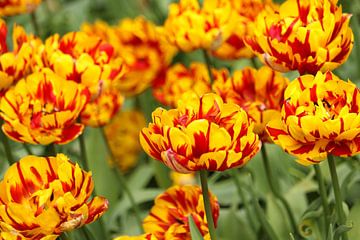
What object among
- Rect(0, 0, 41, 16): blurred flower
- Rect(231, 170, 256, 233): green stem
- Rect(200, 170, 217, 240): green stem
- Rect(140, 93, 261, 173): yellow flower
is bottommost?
Rect(231, 170, 256, 233): green stem

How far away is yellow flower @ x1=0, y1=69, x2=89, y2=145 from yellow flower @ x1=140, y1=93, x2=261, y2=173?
9.7 inches

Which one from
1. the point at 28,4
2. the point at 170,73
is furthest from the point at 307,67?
the point at 28,4

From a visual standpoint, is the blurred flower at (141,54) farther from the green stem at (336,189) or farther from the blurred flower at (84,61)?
the green stem at (336,189)

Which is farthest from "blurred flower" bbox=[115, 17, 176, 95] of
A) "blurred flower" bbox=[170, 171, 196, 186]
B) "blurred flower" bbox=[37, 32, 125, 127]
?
"blurred flower" bbox=[37, 32, 125, 127]

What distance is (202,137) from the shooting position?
1188 mm

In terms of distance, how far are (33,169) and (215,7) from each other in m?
0.67

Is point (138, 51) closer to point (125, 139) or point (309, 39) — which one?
point (125, 139)

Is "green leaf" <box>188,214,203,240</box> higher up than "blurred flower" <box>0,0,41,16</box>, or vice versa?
"blurred flower" <box>0,0,41,16</box>

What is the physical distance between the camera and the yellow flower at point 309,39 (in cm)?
133

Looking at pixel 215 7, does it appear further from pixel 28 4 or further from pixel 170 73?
pixel 28 4

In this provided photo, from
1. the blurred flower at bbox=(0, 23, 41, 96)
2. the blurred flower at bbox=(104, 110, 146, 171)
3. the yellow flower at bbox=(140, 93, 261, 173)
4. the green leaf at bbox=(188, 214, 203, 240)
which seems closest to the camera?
the yellow flower at bbox=(140, 93, 261, 173)

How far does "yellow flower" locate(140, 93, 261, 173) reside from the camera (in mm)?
1186

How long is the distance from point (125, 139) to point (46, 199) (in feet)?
4.59

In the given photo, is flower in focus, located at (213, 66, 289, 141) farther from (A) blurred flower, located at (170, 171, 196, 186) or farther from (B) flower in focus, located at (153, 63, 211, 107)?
(A) blurred flower, located at (170, 171, 196, 186)
